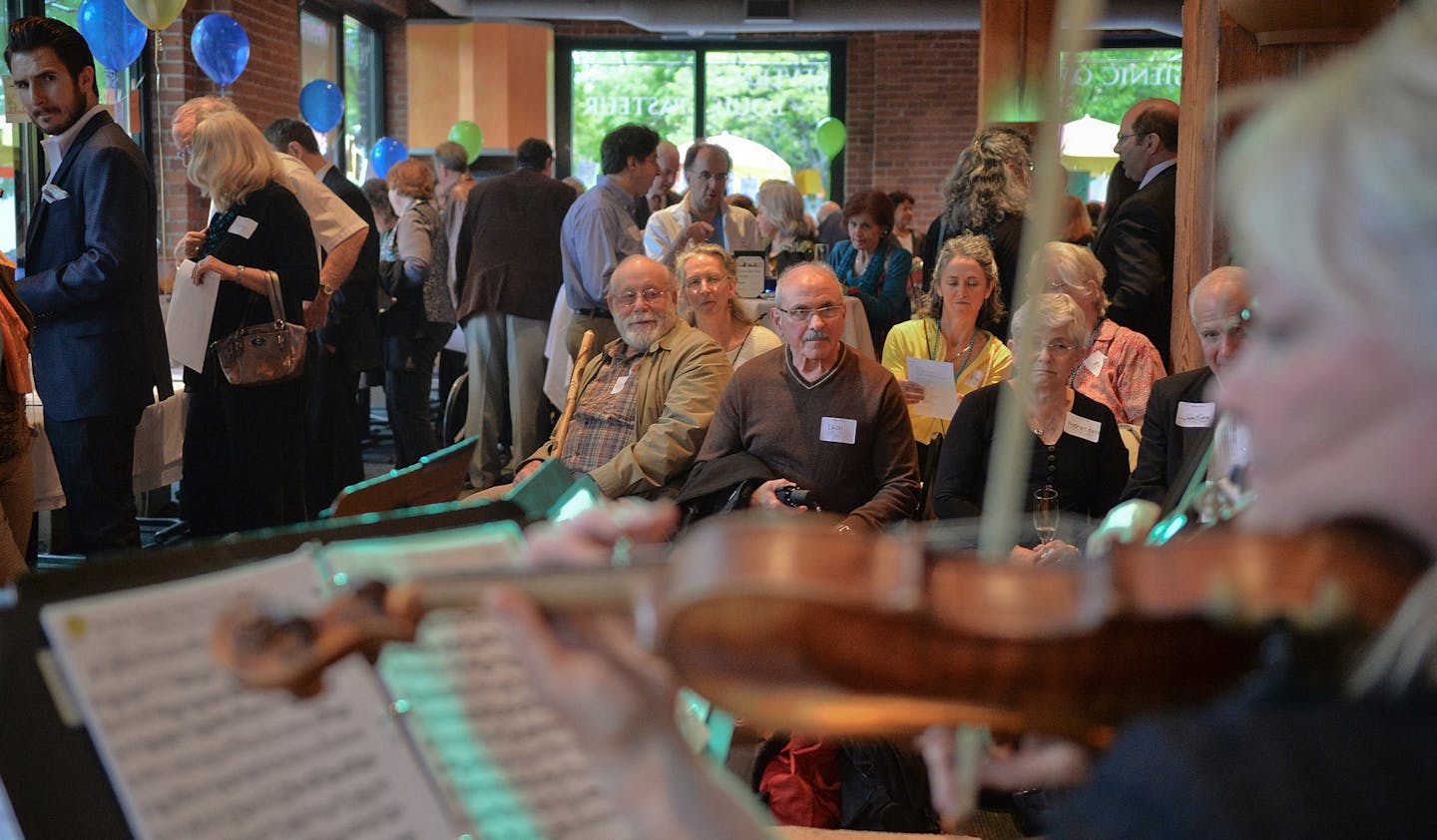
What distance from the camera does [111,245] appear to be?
3.38 metres

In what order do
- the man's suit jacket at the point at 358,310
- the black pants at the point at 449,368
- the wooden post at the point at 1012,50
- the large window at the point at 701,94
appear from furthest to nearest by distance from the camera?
1. the large window at the point at 701,94
2. the black pants at the point at 449,368
3. the wooden post at the point at 1012,50
4. the man's suit jacket at the point at 358,310

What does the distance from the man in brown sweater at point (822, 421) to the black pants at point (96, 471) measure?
5.23ft

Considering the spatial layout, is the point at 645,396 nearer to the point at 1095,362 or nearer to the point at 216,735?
the point at 1095,362

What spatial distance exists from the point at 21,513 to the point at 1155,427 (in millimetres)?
2602

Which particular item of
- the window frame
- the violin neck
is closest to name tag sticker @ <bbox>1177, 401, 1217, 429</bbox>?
the violin neck

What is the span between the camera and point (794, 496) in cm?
322

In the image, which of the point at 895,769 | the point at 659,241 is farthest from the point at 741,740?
the point at 659,241

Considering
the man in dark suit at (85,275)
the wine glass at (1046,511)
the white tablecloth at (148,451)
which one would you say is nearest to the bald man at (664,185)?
the white tablecloth at (148,451)

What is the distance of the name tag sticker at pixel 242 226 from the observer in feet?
12.8

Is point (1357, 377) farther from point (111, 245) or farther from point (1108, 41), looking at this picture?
point (1108, 41)

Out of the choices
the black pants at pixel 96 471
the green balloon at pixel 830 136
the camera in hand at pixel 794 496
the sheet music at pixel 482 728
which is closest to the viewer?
the sheet music at pixel 482 728

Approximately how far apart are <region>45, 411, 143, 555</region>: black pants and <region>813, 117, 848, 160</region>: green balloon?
7973 mm

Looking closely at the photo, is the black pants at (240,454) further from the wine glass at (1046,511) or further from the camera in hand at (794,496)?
the wine glass at (1046,511)

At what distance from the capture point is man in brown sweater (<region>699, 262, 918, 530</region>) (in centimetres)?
330
